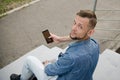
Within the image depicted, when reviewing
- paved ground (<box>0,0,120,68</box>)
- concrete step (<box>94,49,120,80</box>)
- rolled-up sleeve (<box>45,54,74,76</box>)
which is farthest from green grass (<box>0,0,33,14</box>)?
rolled-up sleeve (<box>45,54,74,76</box>)

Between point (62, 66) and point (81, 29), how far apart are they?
0.42m

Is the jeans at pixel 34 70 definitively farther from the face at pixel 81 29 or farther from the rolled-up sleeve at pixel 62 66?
the face at pixel 81 29

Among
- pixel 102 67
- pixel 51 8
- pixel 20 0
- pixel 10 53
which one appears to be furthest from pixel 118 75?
pixel 20 0

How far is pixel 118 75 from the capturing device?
3.79 meters

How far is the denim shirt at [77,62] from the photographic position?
2443mm

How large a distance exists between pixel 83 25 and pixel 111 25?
3.39 metres

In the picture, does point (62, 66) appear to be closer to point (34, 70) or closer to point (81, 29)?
point (81, 29)

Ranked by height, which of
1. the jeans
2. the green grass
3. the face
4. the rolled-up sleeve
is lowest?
the jeans

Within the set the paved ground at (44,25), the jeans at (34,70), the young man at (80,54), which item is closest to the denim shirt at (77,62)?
the young man at (80,54)

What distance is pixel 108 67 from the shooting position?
394 centimetres

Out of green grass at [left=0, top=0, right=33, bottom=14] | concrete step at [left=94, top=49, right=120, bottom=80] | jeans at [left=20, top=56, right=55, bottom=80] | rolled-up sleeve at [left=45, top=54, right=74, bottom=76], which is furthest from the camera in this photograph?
green grass at [left=0, top=0, right=33, bottom=14]

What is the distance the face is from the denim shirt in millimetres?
62

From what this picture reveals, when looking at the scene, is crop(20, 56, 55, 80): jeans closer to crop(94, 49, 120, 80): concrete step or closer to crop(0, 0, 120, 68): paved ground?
crop(94, 49, 120, 80): concrete step

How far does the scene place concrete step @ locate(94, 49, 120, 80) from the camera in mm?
3773
